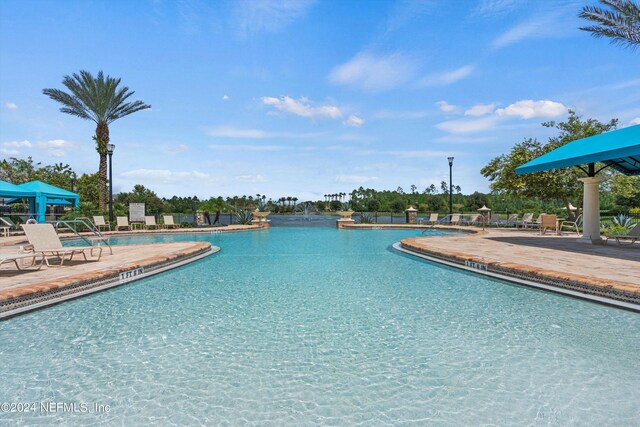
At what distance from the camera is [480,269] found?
24.1 feet

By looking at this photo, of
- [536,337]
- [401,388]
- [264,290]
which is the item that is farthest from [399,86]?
[401,388]

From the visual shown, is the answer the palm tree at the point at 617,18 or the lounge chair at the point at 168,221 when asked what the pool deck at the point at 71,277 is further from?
the palm tree at the point at 617,18

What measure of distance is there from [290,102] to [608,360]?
23.5 m

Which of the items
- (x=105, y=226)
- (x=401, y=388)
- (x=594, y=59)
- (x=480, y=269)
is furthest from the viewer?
(x=105, y=226)

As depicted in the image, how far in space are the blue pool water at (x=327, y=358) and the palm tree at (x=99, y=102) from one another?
20.9 meters

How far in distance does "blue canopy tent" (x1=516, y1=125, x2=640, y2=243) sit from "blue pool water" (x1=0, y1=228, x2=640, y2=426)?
16.0ft

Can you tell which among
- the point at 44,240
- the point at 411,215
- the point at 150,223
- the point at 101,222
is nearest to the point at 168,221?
the point at 150,223

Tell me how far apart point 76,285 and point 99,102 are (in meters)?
21.8

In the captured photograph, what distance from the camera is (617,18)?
491 inches

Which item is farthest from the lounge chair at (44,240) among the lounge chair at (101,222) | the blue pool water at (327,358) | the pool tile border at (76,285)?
the lounge chair at (101,222)

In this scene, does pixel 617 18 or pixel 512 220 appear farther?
pixel 512 220

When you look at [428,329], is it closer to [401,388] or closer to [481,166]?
[401,388]

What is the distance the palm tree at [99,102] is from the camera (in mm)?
21925

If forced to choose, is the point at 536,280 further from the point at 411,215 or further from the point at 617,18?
the point at 411,215
